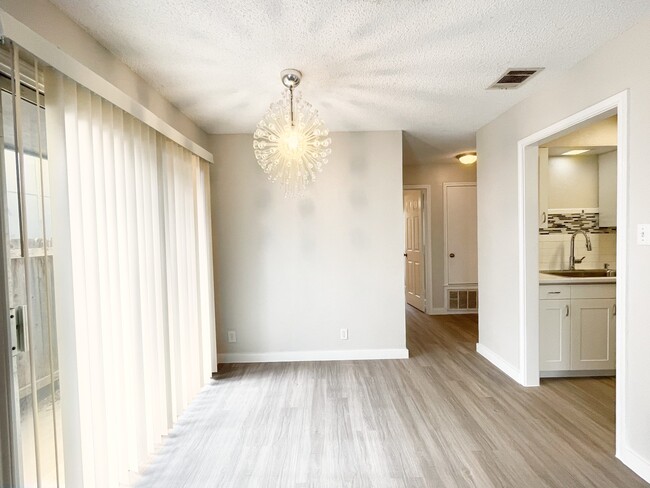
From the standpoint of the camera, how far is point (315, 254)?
3590 millimetres

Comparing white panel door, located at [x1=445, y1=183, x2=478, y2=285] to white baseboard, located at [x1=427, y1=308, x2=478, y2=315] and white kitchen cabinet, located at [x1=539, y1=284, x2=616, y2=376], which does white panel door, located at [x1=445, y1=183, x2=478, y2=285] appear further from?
white kitchen cabinet, located at [x1=539, y1=284, x2=616, y2=376]

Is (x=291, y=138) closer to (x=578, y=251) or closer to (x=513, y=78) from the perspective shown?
(x=513, y=78)

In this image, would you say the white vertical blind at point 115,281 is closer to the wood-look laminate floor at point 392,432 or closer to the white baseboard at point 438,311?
the wood-look laminate floor at point 392,432

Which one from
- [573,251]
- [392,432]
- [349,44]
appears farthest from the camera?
[573,251]

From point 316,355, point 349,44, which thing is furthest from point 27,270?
point 316,355

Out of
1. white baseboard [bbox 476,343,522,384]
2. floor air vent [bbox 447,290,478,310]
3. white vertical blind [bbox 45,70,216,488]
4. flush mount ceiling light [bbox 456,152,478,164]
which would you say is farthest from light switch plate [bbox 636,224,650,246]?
floor air vent [bbox 447,290,478,310]

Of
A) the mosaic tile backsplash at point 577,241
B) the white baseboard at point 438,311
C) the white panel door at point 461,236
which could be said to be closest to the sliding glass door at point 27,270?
the mosaic tile backsplash at point 577,241

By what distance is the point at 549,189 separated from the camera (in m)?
3.58

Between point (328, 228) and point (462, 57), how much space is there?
6.56 ft

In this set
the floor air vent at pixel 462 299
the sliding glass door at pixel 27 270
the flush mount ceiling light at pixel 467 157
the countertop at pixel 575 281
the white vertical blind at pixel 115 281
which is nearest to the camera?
the sliding glass door at pixel 27 270

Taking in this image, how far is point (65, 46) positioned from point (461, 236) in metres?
5.40

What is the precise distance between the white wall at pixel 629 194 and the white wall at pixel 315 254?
95 centimetres

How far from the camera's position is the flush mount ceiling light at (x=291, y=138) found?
2.06m

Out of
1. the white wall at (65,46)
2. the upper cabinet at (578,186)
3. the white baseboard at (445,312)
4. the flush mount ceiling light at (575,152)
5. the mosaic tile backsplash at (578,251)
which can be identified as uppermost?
the white wall at (65,46)
